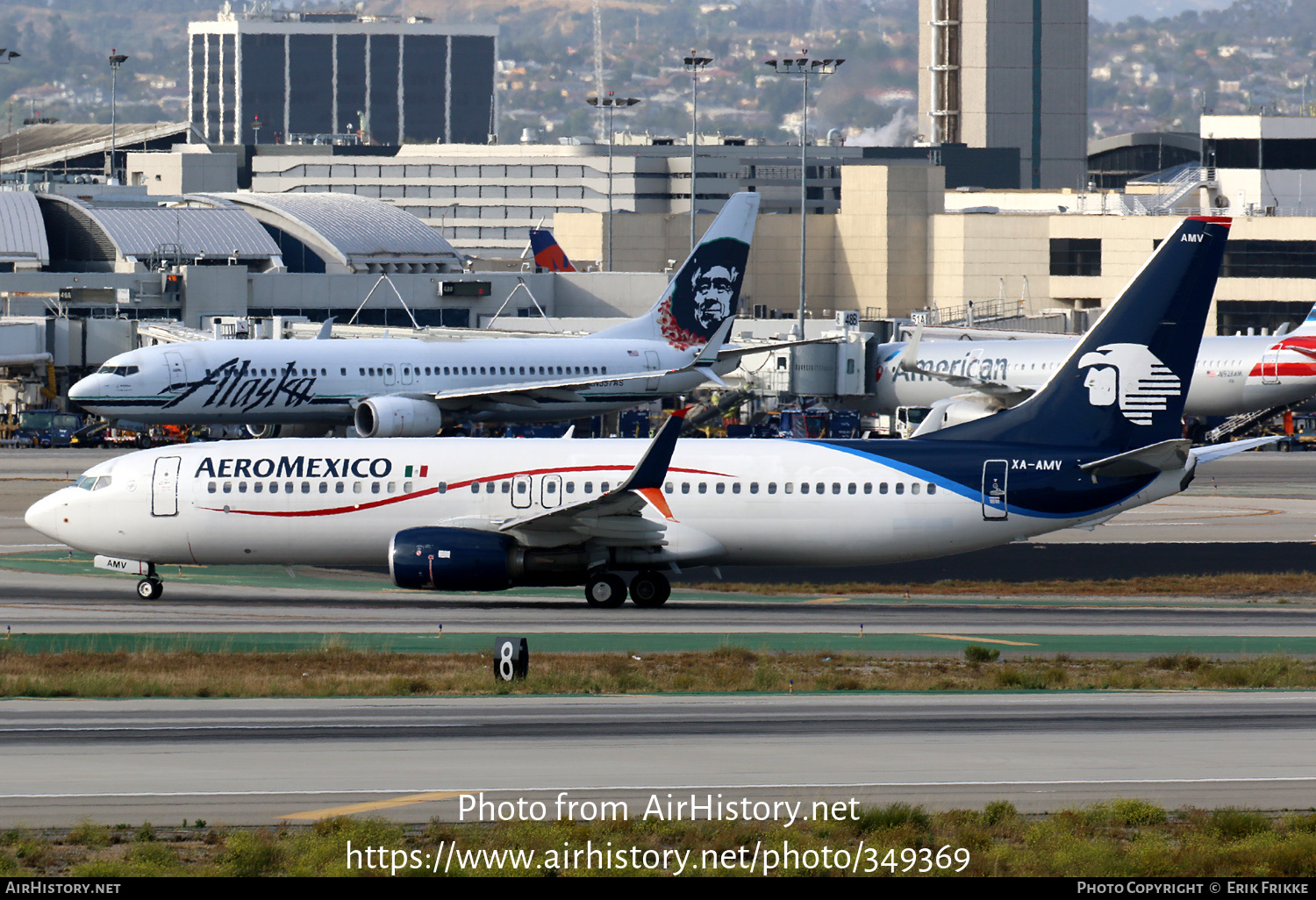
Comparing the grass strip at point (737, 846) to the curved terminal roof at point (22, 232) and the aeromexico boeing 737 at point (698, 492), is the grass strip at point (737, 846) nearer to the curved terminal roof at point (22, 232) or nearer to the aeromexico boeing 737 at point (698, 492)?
the aeromexico boeing 737 at point (698, 492)

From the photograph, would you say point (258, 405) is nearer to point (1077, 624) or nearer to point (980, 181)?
point (1077, 624)

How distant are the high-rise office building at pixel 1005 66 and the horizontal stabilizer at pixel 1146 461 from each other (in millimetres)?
157310

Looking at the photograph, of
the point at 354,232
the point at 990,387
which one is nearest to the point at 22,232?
the point at 354,232

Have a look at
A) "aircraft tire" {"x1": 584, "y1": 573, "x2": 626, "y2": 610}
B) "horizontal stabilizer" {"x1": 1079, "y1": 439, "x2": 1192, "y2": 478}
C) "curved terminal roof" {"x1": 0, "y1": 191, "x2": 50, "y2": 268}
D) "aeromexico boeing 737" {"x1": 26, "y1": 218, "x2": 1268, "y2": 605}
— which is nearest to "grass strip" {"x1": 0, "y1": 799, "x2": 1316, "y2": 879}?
"horizontal stabilizer" {"x1": 1079, "y1": 439, "x2": 1192, "y2": 478}

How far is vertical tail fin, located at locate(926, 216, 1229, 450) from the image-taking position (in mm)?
37500

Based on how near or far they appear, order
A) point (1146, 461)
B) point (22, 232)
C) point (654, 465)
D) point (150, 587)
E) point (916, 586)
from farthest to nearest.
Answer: point (22, 232), point (916, 586), point (150, 587), point (1146, 461), point (654, 465)

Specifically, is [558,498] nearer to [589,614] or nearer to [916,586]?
[589,614]

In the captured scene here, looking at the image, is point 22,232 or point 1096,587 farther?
point 22,232

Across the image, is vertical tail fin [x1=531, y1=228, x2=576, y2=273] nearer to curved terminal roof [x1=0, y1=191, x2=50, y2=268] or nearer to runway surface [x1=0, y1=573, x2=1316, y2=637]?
curved terminal roof [x1=0, y1=191, x2=50, y2=268]

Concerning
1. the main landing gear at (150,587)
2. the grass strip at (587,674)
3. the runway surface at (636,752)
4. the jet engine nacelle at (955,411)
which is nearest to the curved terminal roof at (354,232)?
the jet engine nacelle at (955,411)

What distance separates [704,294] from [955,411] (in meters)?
13.5

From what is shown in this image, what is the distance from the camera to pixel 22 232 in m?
112

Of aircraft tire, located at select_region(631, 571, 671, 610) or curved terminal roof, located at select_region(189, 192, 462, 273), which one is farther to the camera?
curved terminal roof, located at select_region(189, 192, 462, 273)

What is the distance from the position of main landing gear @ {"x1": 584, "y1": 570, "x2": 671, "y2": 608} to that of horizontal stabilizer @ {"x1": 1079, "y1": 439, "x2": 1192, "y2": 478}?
943 centimetres
